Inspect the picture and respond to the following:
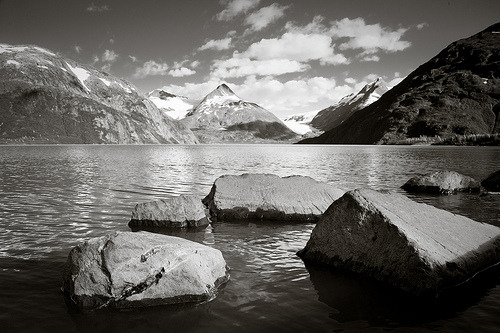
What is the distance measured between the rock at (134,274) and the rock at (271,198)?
7952mm

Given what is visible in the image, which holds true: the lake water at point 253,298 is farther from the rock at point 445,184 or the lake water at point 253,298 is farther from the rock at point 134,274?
the rock at point 445,184

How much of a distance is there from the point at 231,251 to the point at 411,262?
589 centimetres

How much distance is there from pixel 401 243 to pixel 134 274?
6663mm

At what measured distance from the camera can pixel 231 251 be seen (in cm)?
1227

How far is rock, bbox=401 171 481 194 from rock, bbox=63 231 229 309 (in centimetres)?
2320

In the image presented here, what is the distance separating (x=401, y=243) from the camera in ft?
29.6

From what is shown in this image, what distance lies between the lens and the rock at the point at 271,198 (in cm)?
1661

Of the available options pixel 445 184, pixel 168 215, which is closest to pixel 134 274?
pixel 168 215

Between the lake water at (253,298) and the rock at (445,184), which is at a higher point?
the rock at (445,184)

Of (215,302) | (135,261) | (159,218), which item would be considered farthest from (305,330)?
(159,218)

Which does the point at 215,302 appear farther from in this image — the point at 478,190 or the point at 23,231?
the point at 478,190

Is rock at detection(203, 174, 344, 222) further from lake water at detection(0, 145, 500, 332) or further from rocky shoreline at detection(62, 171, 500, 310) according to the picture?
rocky shoreline at detection(62, 171, 500, 310)

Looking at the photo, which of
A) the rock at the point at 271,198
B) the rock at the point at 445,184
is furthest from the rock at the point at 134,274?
the rock at the point at 445,184

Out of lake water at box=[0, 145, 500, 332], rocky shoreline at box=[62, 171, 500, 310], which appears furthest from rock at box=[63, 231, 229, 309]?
lake water at box=[0, 145, 500, 332]
